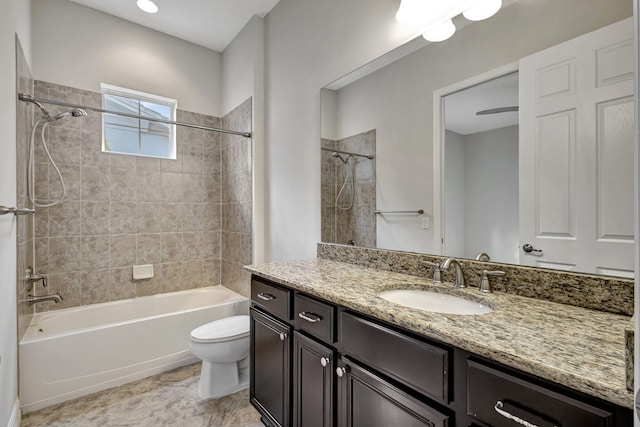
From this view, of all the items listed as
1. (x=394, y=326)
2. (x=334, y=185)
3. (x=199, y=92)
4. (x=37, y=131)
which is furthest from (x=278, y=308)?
(x=199, y=92)

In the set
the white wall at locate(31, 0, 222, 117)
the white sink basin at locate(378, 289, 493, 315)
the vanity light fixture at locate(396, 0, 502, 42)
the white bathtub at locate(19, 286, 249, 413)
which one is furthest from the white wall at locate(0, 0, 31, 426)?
the vanity light fixture at locate(396, 0, 502, 42)

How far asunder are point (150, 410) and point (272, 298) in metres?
1.22

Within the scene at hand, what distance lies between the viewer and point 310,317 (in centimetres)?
129

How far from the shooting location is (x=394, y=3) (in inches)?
64.1

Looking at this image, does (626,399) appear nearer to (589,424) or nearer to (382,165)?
(589,424)

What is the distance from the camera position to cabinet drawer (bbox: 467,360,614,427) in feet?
1.93

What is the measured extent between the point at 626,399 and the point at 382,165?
1.38m

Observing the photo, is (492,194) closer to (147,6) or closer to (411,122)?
(411,122)

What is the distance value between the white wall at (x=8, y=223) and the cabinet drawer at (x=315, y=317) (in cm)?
149

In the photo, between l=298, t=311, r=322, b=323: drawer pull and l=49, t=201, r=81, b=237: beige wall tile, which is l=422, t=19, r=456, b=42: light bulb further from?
l=49, t=201, r=81, b=237: beige wall tile

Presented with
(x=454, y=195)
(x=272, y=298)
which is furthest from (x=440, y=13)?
(x=272, y=298)

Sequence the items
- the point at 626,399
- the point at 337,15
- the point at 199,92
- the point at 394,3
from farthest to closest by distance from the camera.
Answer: the point at 199,92
the point at 337,15
the point at 394,3
the point at 626,399

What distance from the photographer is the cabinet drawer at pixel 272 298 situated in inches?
57.2

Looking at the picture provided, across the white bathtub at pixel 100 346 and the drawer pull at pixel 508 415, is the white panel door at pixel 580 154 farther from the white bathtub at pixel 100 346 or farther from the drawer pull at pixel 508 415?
the white bathtub at pixel 100 346
